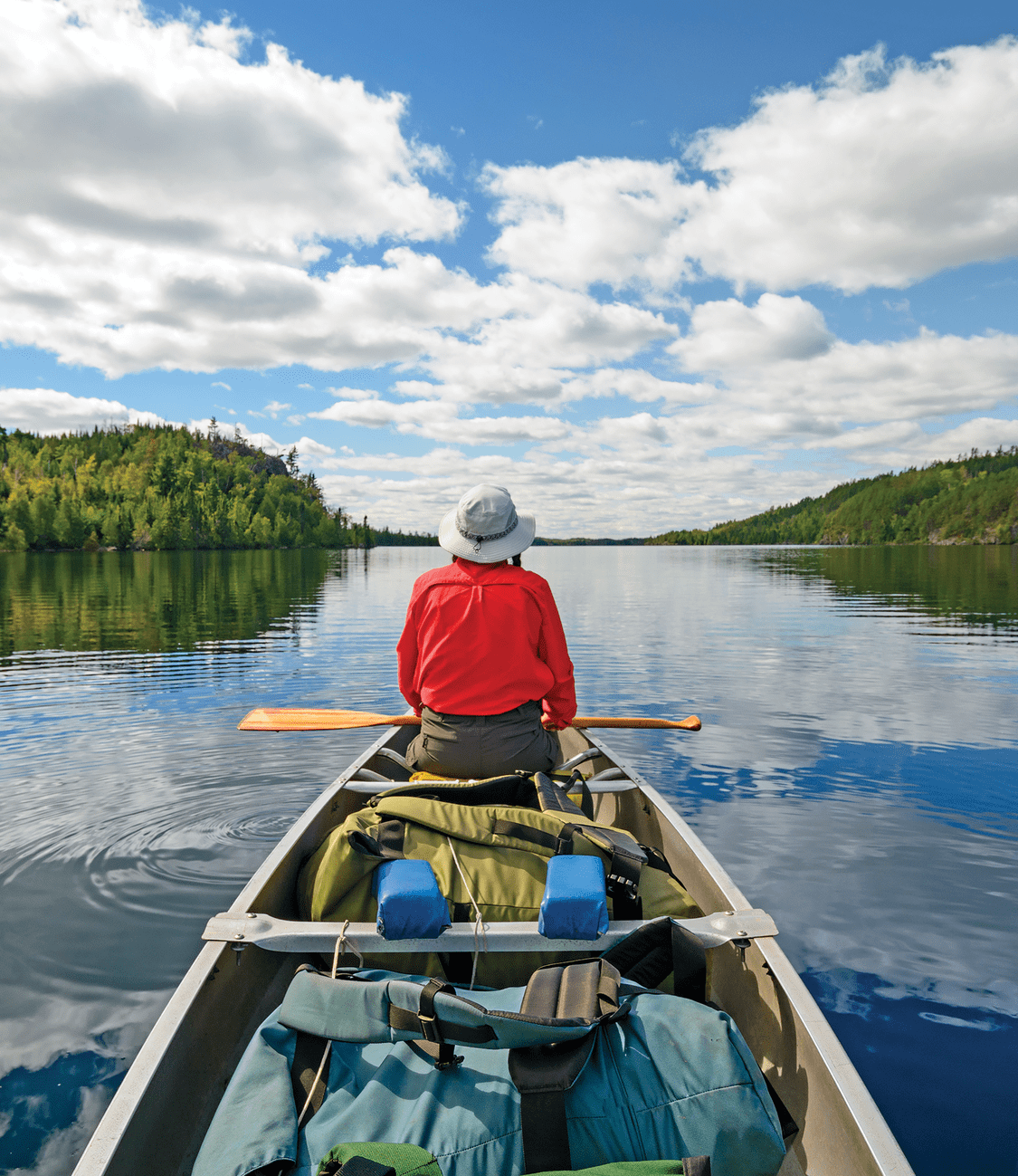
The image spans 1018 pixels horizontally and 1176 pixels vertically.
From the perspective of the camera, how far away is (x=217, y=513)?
126562 mm

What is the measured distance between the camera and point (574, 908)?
9.29 ft

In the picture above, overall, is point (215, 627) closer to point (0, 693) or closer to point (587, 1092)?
point (0, 693)

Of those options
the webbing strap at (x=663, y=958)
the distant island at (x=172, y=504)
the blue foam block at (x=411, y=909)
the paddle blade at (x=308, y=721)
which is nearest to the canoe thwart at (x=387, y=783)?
the paddle blade at (x=308, y=721)

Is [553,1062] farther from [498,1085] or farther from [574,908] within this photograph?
[574,908]

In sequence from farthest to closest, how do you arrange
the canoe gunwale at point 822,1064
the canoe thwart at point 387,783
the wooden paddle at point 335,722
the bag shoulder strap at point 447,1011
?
the wooden paddle at point 335,722 → the canoe thwart at point 387,783 → the bag shoulder strap at point 447,1011 → the canoe gunwale at point 822,1064

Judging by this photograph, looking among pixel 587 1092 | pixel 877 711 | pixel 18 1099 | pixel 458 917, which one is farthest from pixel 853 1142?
pixel 877 711

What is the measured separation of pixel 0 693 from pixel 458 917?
12.0m

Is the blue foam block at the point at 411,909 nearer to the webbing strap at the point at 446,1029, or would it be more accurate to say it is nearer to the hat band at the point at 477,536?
the webbing strap at the point at 446,1029

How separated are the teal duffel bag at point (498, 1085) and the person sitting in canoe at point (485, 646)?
2.34 m

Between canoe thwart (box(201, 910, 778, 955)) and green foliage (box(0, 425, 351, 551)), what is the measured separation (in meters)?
115

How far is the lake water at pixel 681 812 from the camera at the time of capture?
3.67m

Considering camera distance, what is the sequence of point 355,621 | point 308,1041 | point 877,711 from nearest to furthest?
point 308,1041
point 877,711
point 355,621

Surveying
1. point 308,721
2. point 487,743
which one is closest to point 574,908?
point 487,743

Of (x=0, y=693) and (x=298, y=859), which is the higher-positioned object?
(x=298, y=859)
